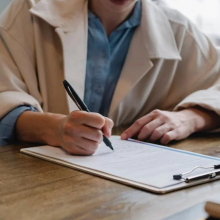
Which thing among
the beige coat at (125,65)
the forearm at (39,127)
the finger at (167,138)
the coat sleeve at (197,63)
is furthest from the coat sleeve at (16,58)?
the coat sleeve at (197,63)

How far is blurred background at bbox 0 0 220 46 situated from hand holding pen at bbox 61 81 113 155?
1.32 metres

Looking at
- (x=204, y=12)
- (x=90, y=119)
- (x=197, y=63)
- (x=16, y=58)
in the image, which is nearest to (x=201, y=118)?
(x=197, y=63)

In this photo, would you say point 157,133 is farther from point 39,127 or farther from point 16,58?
point 16,58

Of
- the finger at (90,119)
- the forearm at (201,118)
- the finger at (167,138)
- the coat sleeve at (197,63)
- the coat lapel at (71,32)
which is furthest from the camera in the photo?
the coat sleeve at (197,63)

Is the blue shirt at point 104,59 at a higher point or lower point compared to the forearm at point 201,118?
higher

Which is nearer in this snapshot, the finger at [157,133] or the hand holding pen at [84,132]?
the hand holding pen at [84,132]

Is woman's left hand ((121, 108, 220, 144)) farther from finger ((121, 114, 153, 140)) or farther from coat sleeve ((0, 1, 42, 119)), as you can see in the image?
coat sleeve ((0, 1, 42, 119))

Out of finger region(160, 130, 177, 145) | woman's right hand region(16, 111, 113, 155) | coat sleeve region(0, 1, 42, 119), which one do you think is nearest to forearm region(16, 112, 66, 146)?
woman's right hand region(16, 111, 113, 155)

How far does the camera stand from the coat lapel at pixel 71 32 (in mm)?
1157

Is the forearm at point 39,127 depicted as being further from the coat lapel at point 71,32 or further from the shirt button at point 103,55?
the shirt button at point 103,55

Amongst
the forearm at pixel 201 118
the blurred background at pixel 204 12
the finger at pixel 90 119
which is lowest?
the forearm at pixel 201 118

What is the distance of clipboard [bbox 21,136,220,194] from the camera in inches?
23.0

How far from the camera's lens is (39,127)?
2.93 feet

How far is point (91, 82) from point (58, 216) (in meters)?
0.78
